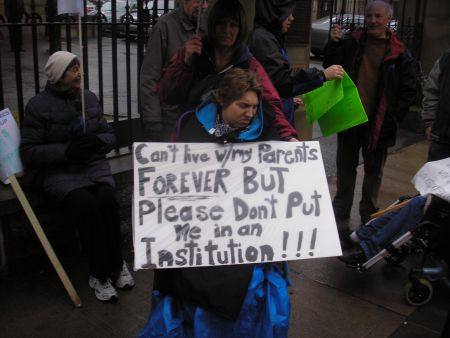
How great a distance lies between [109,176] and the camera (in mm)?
3596

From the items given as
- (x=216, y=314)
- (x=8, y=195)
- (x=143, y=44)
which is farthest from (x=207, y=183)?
(x=143, y=44)

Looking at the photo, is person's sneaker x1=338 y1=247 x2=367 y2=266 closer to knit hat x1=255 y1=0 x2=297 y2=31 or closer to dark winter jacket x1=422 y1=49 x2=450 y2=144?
dark winter jacket x1=422 y1=49 x2=450 y2=144

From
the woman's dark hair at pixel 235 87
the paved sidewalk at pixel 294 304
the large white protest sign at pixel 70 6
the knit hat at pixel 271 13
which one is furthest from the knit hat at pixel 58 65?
the woman's dark hair at pixel 235 87

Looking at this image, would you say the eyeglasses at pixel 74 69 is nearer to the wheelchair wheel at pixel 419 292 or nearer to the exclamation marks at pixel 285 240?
the exclamation marks at pixel 285 240

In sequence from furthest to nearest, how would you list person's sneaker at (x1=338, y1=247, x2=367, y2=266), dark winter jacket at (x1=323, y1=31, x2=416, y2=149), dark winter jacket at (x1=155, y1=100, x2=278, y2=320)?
1. dark winter jacket at (x1=323, y1=31, x2=416, y2=149)
2. person's sneaker at (x1=338, y1=247, x2=367, y2=266)
3. dark winter jacket at (x1=155, y1=100, x2=278, y2=320)

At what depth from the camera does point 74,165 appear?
3.50 meters

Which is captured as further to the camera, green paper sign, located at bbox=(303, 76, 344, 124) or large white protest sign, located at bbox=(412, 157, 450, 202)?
green paper sign, located at bbox=(303, 76, 344, 124)

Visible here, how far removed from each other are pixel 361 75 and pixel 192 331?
276 centimetres

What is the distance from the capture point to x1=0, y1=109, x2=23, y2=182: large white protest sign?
331 centimetres

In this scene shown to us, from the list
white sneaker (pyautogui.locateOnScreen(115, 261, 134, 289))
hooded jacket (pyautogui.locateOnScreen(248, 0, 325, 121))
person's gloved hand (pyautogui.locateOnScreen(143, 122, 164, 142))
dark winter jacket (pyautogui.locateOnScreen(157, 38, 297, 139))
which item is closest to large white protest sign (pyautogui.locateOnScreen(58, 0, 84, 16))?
dark winter jacket (pyautogui.locateOnScreen(157, 38, 297, 139))

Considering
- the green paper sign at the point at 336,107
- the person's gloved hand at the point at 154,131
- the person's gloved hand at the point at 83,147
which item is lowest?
the person's gloved hand at the point at 83,147

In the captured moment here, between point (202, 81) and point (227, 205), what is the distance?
2.28 ft

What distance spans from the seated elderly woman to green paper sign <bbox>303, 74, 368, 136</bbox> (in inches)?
59.2

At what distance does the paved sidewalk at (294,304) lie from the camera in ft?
10.5
